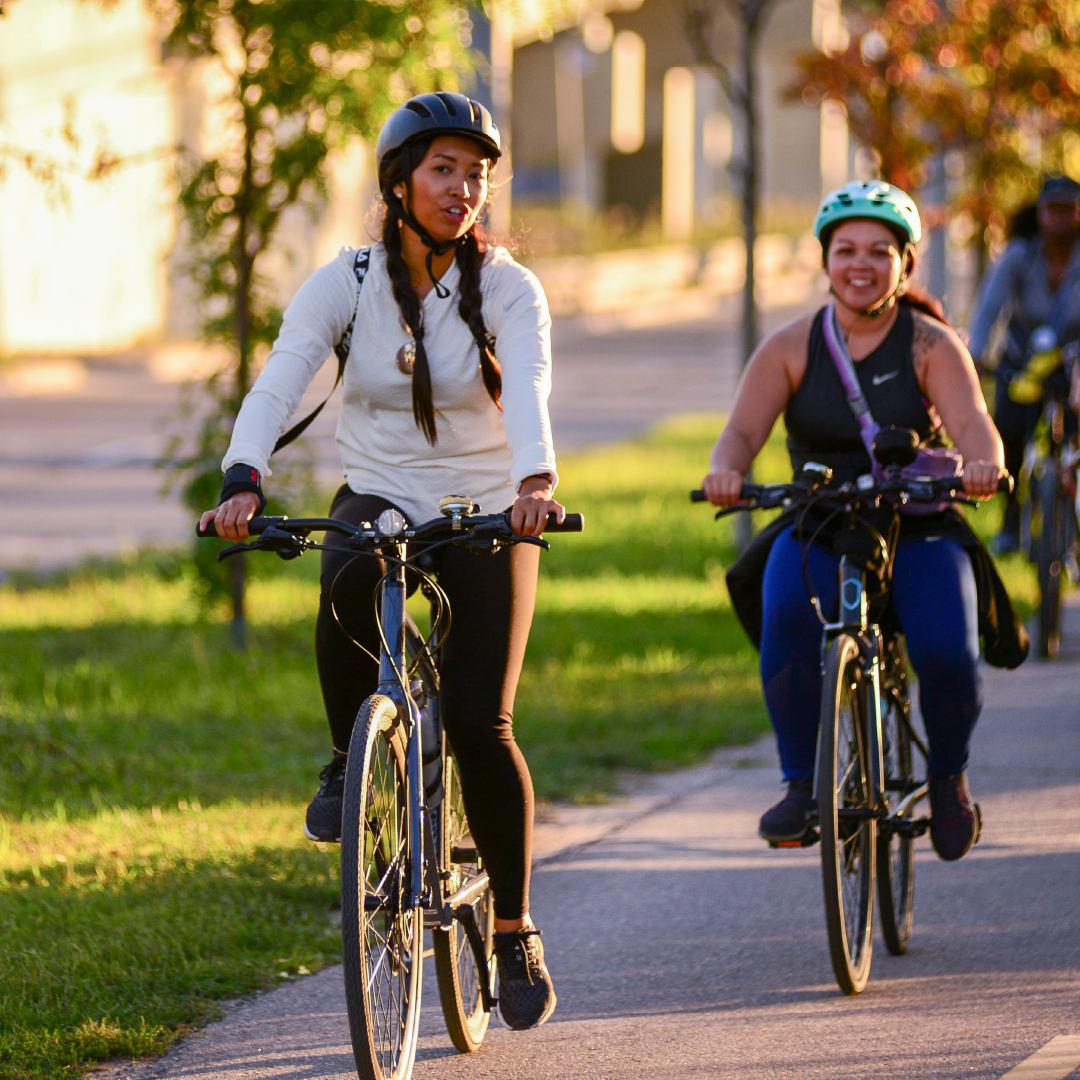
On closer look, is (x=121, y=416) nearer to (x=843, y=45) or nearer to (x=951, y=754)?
(x=843, y=45)

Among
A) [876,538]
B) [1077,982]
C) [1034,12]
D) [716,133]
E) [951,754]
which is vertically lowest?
[1077,982]

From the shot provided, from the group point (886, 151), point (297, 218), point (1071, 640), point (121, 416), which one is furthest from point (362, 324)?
point (297, 218)

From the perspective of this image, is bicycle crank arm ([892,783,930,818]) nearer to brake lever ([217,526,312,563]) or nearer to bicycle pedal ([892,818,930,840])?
bicycle pedal ([892,818,930,840])

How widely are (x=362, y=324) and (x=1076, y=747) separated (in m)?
4.02

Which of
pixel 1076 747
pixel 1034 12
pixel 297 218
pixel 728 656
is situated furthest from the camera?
pixel 297 218

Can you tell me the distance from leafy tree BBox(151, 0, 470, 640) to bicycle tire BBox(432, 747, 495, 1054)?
15.0ft

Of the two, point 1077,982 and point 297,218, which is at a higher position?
point 297,218

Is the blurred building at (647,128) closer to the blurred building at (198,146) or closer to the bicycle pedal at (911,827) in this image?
the blurred building at (198,146)

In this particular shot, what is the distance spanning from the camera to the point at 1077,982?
15.4ft

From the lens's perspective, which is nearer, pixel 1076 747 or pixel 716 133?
pixel 1076 747

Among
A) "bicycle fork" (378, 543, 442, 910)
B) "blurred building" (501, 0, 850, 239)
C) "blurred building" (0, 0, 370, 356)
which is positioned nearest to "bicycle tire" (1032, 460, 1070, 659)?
"bicycle fork" (378, 543, 442, 910)

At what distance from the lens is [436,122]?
4133 millimetres

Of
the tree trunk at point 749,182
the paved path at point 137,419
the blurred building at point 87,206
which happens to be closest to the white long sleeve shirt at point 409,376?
the paved path at point 137,419

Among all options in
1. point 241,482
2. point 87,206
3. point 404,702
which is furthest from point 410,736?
point 87,206
